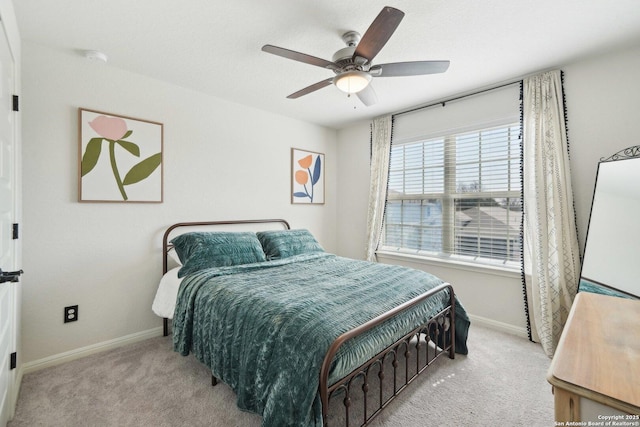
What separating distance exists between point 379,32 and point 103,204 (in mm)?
2537

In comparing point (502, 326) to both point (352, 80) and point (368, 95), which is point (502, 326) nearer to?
point (368, 95)

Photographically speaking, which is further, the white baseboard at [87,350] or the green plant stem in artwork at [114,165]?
the green plant stem in artwork at [114,165]

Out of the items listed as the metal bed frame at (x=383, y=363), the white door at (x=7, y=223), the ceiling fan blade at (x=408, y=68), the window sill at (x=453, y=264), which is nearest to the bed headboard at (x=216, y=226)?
the metal bed frame at (x=383, y=363)

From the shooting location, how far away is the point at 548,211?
2531mm

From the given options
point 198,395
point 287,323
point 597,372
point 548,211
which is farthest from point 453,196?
point 198,395

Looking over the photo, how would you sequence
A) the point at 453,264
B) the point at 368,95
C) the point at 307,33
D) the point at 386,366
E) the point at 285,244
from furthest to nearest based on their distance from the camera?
the point at 453,264 → the point at 285,244 → the point at 368,95 → the point at 386,366 → the point at 307,33

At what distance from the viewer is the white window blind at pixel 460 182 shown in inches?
115

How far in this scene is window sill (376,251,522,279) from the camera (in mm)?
2873

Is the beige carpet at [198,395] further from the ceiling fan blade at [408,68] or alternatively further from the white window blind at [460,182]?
the ceiling fan blade at [408,68]

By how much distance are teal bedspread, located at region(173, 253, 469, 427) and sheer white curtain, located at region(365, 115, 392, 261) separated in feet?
4.30

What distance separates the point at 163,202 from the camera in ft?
9.30

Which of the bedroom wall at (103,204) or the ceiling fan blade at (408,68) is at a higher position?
the ceiling fan blade at (408,68)

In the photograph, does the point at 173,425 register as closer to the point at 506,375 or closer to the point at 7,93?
the point at 7,93

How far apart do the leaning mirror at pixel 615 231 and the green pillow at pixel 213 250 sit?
260 cm
